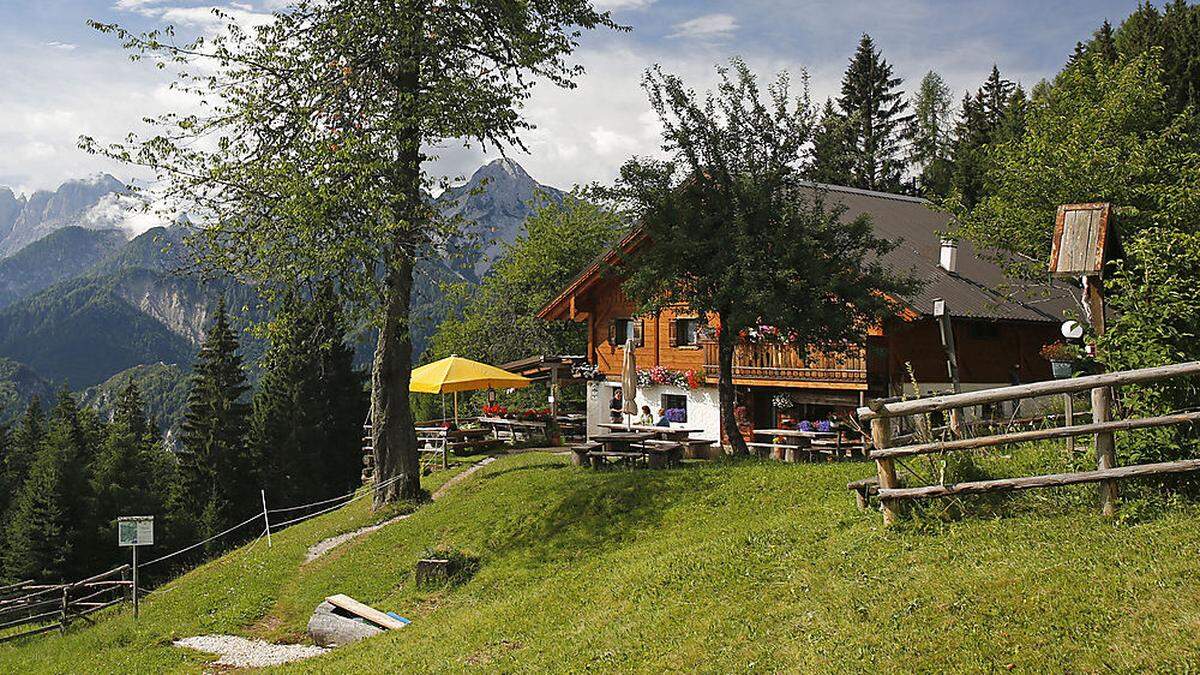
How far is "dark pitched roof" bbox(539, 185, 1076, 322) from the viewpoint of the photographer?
85.8 feet

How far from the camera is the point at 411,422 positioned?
2117 centimetres

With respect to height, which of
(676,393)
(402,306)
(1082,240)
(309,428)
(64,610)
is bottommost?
(64,610)

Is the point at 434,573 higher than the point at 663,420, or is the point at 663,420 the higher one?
the point at 663,420

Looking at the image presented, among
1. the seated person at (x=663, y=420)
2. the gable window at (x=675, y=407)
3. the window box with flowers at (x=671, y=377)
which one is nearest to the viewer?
the seated person at (x=663, y=420)

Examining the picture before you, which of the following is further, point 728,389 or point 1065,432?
point 728,389

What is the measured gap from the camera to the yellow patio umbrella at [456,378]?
2847cm

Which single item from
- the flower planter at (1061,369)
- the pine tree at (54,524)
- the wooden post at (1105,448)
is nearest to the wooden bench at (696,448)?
the flower planter at (1061,369)

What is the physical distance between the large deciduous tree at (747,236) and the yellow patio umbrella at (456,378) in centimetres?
1017

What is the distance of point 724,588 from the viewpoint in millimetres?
9906

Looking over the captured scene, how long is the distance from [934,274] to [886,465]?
2032 centimetres

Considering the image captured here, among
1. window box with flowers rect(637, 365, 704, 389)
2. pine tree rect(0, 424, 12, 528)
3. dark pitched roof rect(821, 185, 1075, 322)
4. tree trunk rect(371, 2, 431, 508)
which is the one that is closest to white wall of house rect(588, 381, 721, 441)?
window box with flowers rect(637, 365, 704, 389)

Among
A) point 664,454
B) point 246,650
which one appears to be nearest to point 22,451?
point 664,454

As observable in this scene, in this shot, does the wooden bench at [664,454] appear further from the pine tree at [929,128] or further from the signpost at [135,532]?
the pine tree at [929,128]

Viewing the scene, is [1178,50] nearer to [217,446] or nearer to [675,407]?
[675,407]
